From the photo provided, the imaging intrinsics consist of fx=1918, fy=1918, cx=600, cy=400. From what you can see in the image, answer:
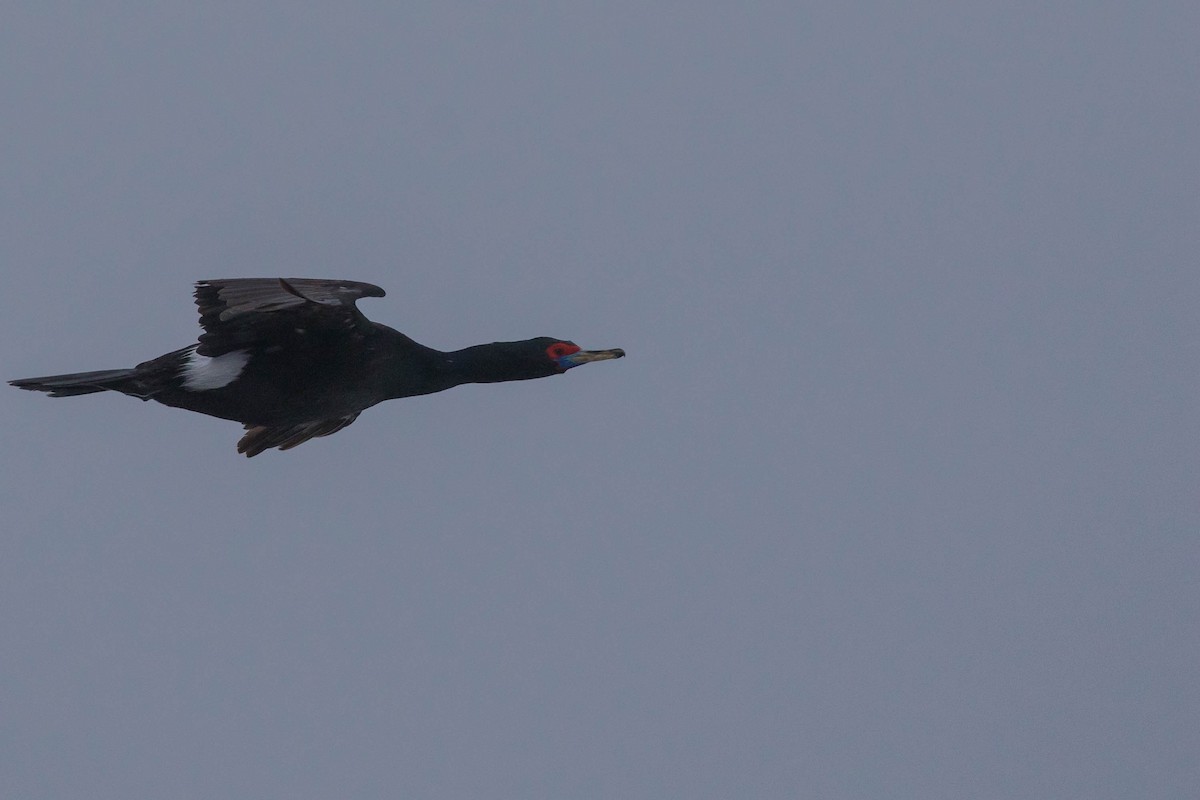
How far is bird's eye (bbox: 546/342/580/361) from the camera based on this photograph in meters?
18.1

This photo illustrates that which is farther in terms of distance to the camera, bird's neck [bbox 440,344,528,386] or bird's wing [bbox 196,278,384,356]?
bird's neck [bbox 440,344,528,386]

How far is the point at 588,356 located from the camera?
18.1 meters

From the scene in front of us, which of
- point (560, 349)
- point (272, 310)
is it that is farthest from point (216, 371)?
point (560, 349)

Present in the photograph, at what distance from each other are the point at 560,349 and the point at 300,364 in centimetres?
253

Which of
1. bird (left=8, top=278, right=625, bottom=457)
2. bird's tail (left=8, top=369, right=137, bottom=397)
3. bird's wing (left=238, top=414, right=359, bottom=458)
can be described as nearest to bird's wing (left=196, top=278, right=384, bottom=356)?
bird (left=8, top=278, right=625, bottom=457)

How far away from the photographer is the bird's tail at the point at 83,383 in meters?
17.0

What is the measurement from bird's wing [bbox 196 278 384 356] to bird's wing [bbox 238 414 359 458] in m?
1.58

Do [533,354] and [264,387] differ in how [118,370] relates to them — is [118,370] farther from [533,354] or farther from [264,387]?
[533,354]

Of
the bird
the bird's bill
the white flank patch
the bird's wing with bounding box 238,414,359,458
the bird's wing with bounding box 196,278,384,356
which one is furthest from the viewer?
the bird's wing with bounding box 238,414,359,458

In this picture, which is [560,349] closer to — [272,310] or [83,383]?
[272,310]

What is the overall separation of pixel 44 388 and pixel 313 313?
2673mm

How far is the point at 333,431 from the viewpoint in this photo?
18469 millimetres

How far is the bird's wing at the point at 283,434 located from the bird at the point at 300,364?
0.44ft

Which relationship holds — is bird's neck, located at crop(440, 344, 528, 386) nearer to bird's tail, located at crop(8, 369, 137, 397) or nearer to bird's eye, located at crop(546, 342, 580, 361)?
bird's eye, located at crop(546, 342, 580, 361)
